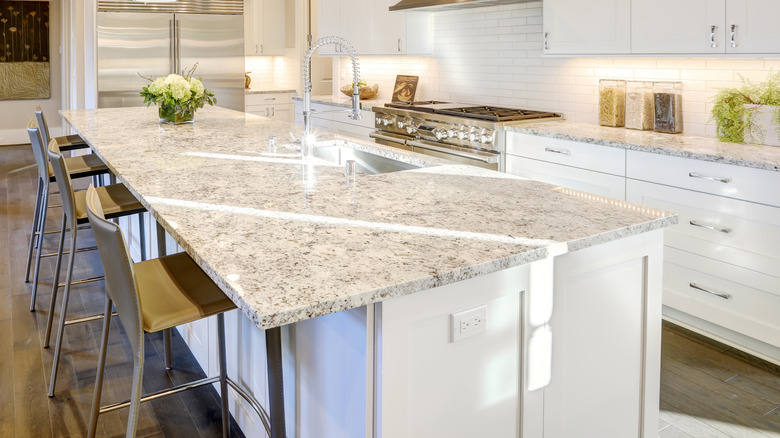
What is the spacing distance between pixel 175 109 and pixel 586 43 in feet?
8.15

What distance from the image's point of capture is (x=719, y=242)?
10.1 feet

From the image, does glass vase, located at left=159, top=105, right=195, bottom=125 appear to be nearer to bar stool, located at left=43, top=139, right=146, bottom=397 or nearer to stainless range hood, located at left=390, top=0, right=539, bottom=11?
bar stool, located at left=43, top=139, right=146, bottom=397

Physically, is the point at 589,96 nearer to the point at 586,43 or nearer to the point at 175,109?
the point at 586,43

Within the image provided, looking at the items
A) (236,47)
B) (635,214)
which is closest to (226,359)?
(635,214)

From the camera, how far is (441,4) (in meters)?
4.82

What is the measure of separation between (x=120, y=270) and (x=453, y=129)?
10.8 ft

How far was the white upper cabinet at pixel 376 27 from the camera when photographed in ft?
18.7

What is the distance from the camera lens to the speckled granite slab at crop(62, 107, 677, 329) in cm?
137

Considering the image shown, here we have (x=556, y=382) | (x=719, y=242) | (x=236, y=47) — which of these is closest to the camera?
(x=556, y=382)

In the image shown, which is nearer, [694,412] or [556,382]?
[556,382]

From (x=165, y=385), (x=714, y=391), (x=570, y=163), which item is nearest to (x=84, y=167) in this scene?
(x=165, y=385)

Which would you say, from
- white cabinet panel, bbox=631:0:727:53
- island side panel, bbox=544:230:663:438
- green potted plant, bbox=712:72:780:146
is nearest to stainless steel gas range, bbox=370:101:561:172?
white cabinet panel, bbox=631:0:727:53

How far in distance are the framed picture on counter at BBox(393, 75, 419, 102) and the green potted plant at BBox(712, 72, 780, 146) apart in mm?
2908

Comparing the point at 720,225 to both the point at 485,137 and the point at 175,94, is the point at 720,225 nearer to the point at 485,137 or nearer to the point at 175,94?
the point at 485,137
